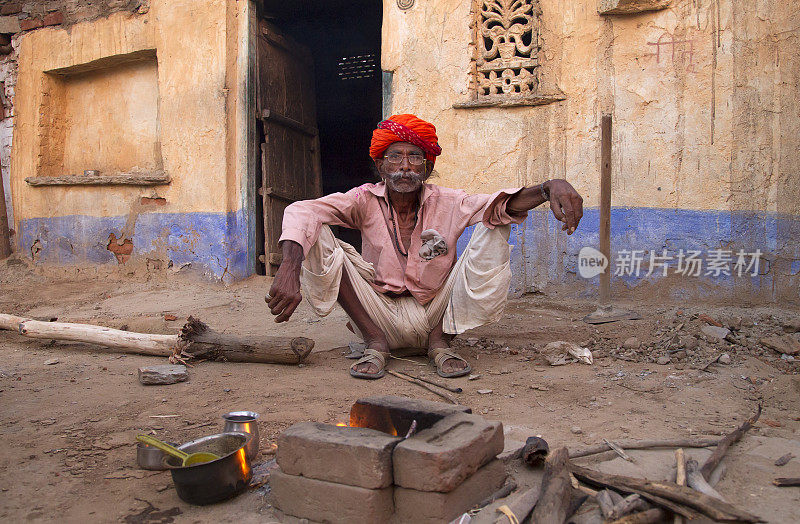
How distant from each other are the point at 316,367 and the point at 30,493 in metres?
1.54

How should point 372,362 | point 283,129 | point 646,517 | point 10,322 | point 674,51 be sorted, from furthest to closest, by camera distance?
point 283,129, point 674,51, point 10,322, point 372,362, point 646,517

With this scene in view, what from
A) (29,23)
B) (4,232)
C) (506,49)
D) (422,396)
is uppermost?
(29,23)

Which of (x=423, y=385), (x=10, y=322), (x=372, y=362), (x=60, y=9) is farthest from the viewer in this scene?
(x=60, y=9)

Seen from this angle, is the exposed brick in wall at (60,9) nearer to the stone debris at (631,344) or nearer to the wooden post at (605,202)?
the wooden post at (605,202)

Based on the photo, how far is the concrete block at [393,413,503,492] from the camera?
151 cm

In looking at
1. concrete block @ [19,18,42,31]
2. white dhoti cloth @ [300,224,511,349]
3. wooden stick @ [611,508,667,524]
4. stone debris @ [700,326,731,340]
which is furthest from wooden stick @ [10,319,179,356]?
concrete block @ [19,18,42,31]

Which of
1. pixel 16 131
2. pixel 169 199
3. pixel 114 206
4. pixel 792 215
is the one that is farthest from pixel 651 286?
pixel 16 131

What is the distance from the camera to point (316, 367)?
3148mm

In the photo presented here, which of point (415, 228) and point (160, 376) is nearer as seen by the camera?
point (160, 376)

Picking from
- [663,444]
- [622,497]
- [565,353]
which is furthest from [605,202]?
[622,497]

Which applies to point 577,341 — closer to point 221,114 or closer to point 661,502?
point 661,502

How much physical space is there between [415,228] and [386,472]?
1.77 metres

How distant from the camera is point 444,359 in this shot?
9.76 ft

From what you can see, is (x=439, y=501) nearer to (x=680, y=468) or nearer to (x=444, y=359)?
(x=680, y=468)
